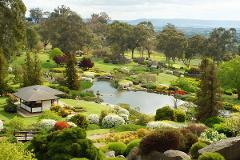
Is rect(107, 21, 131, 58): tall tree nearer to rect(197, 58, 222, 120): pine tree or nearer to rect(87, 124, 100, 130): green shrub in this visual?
rect(197, 58, 222, 120): pine tree

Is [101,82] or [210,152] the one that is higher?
[210,152]

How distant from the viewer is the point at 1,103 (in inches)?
1984

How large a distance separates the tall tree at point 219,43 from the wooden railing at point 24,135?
79.5 metres

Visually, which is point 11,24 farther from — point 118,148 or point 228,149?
point 228,149

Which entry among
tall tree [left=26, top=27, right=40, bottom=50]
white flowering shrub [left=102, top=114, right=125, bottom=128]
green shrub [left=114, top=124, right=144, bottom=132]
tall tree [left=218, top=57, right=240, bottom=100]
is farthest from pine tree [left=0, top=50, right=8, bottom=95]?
tall tree [left=26, top=27, right=40, bottom=50]

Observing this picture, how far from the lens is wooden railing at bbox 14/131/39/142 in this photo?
34.8m

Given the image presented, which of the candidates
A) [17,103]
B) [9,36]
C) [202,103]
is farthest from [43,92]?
[202,103]

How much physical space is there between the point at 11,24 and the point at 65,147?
23862mm

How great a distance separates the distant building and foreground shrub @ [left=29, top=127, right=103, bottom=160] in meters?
21.4

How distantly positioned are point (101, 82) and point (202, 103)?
3730cm

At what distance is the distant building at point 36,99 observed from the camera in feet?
153

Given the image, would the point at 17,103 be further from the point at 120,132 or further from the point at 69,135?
the point at 69,135

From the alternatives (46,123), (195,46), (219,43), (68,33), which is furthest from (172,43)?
(46,123)

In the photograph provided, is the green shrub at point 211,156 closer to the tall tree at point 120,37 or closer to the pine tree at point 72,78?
the pine tree at point 72,78
